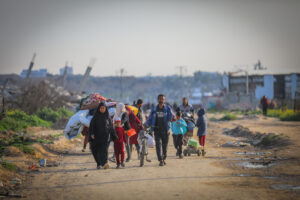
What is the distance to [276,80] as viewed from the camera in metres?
64.8

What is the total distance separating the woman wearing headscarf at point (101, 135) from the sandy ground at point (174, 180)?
0.34 m

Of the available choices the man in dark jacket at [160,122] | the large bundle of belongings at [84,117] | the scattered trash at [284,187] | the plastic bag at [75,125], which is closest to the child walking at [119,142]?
the man in dark jacket at [160,122]

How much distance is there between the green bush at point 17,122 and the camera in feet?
72.7

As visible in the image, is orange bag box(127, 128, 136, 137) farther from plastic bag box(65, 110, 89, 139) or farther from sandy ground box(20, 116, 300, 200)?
plastic bag box(65, 110, 89, 139)

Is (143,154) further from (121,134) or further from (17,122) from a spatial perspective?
(17,122)

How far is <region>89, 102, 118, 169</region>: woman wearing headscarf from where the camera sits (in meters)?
10.5

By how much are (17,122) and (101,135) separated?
47.5 ft

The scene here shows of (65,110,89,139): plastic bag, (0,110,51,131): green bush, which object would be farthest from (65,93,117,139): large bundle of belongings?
(0,110,51,131): green bush

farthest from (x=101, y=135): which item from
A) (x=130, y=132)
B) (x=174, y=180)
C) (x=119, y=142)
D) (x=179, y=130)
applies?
(x=174, y=180)

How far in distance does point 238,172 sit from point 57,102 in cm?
2714

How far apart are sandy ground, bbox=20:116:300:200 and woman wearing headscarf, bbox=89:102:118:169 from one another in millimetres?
340

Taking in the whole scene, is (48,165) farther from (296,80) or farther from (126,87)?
(126,87)

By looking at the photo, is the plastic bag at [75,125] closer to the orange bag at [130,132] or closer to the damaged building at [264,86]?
the orange bag at [130,132]

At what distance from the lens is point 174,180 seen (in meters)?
8.26
